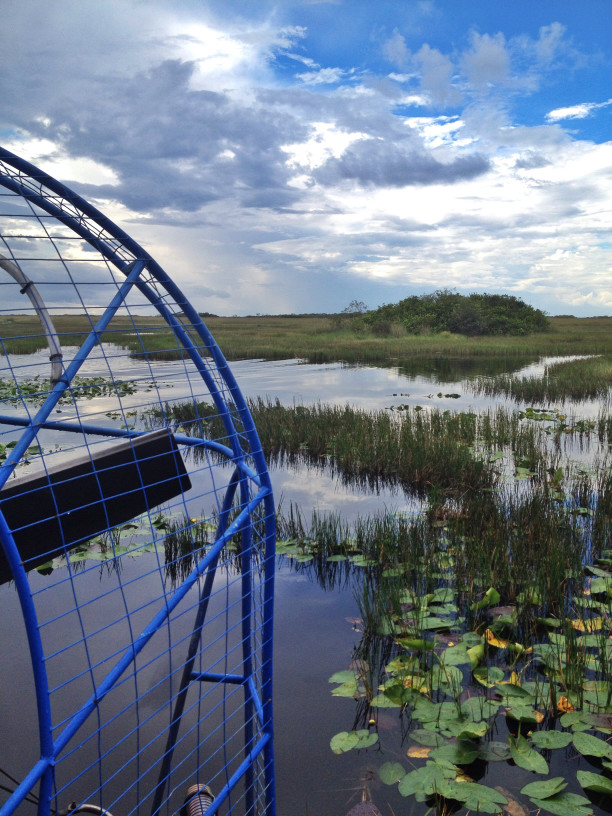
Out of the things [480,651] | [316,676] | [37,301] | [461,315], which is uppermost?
[461,315]

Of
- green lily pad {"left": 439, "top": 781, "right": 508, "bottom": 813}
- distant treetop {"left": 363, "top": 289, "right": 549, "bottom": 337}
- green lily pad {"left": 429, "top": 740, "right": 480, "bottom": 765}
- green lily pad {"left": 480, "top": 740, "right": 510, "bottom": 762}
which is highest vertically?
distant treetop {"left": 363, "top": 289, "right": 549, "bottom": 337}

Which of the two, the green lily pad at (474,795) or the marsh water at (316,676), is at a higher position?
the green lily pad at (474,795)

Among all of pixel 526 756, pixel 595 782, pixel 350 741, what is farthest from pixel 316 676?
pixel 595 782

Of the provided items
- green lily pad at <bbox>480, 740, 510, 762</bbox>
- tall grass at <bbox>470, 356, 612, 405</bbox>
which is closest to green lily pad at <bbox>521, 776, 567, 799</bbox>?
green lily pad at <bbox>480, 740, 510, 762</bbox>

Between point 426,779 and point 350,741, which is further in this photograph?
point 350,741

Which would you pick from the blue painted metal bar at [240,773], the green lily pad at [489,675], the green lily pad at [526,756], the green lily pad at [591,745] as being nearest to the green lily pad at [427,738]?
the green lily pad at [526,756]

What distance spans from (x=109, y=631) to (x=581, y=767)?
296 cm

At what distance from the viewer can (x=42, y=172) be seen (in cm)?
166

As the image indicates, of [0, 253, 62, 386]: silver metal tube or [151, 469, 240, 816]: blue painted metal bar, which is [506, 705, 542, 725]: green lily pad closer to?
[151, 469, 240, 816]: blue painted metal bar

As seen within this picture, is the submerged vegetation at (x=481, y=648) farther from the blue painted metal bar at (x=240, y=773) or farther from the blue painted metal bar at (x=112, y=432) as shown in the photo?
the blue painted metal bar at (x=112, y=432)

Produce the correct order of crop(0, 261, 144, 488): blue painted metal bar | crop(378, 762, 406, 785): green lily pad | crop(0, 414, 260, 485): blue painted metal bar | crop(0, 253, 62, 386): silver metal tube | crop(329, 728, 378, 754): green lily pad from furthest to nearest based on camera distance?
crop(329, 728, 378, 754): green lily pad, crop(378, 762, 406, 785): green lily pad, crop(0, 414, 260, 485): blue painted metal bar, crop(0, 253, 62, 386): silver metal tube, crop(0, 261, 144, 488): blue painted metal bar

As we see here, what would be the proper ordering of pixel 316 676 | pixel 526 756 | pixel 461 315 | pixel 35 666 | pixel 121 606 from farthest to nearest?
Answer: pixel 461 315 < pixel 121 606 < pixel 316 676 < pixel 526 756 < pixel 35 666

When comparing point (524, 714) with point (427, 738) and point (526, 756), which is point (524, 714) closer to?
point (526, 756)

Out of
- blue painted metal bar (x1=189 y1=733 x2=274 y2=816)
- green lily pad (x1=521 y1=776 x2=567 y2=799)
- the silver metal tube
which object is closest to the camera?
blue painted metal bar (x1=189 y1=733 x2=274 y2=816)
